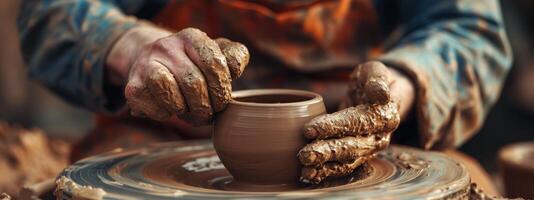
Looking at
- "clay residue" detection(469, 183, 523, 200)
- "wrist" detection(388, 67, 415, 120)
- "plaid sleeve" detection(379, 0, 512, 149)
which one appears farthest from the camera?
"plaid sleeve" detection(379, 0, 512, 149)

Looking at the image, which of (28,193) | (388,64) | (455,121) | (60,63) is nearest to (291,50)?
(388,64)

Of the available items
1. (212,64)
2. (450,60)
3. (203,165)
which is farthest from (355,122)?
(450,60)

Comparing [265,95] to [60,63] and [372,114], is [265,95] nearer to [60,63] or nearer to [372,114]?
[372,114]

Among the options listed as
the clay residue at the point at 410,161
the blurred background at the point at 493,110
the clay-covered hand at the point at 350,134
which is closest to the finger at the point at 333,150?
the clay-covered hand at the point at 350,134

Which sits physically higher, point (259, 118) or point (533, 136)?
point (259, 118)

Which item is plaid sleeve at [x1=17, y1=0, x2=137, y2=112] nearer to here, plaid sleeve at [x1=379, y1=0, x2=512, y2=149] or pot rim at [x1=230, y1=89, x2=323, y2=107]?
pot rim at [x1=230, y1=89, x2=323, y2=107]

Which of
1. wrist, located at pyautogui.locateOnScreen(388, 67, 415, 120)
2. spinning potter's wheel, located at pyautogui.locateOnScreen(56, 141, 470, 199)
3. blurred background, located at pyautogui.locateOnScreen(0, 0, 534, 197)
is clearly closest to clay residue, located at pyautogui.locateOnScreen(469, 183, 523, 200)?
spinning potter's wheel, located at pyautogui.locateOnScreen(56, 141, 470, 199)

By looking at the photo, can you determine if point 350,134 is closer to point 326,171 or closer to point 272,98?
point 326,171
